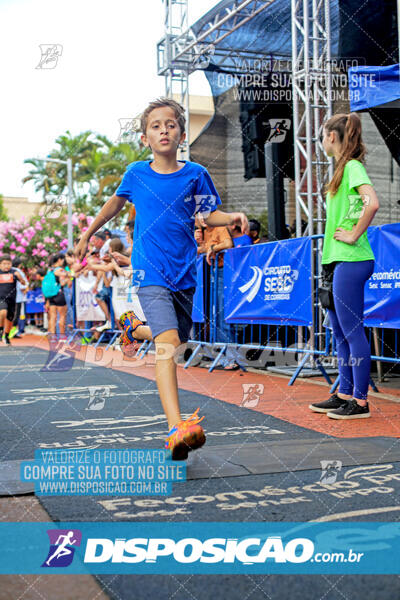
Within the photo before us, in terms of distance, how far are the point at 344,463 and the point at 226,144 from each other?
13045 mm

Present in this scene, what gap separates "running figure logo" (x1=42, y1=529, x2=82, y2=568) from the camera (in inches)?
Result: 80.2

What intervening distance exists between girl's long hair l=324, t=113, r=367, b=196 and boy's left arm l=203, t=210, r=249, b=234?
130cm

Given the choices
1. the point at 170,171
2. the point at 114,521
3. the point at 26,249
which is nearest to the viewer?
the point at 114,521

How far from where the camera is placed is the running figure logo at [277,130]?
1320cm

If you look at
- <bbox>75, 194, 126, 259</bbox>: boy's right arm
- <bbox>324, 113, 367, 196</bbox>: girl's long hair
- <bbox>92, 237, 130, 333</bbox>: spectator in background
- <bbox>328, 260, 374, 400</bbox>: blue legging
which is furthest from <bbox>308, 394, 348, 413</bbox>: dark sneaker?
<bbox>92, 237, 130, 333</bbox>: spectator in background

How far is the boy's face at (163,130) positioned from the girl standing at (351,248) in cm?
147

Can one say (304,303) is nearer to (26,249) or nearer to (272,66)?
(272,66)

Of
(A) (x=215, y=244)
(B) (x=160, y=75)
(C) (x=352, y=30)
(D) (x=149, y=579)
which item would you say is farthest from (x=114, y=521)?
(B) (x=160, y=75)

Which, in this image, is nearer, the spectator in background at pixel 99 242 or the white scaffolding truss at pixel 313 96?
the white scaffolding truss at pixel 313 96

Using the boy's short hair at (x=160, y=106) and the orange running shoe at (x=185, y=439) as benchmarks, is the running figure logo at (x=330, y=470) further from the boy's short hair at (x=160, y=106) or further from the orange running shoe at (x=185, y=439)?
the boy's short hair at (x=160, y=106)

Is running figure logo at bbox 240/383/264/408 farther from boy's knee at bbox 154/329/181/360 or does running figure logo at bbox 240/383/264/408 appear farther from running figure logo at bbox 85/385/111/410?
boy's knee at bbox 154/329/181/360

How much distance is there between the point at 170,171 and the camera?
145 inches

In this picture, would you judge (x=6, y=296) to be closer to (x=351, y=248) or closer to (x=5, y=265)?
(x=5, y=265)

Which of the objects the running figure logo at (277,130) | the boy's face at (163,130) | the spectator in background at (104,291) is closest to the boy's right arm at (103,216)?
the boy's face at (163,130)
